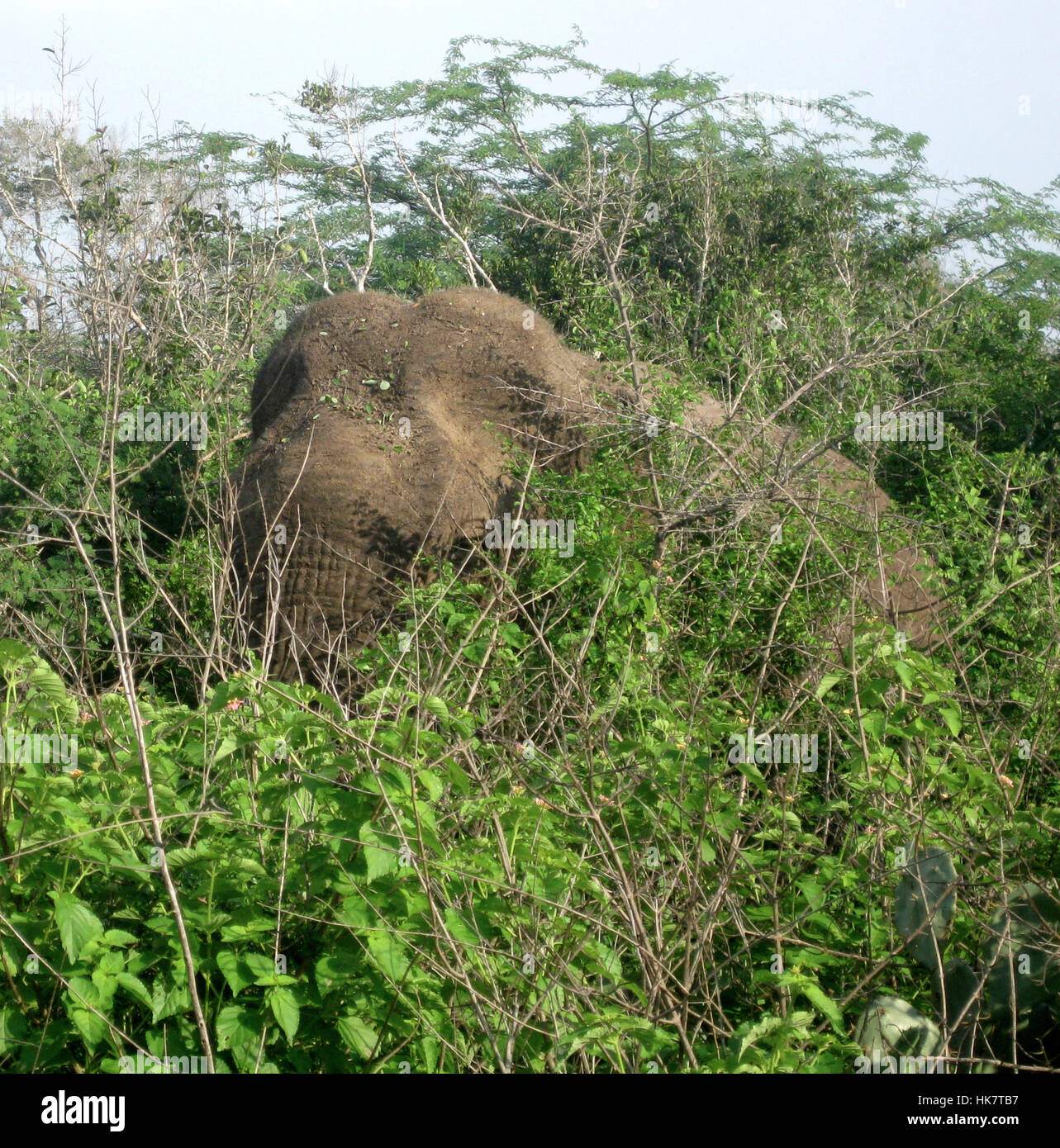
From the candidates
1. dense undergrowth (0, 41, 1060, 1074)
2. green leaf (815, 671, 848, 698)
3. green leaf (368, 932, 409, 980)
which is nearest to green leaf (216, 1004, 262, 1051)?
Result: dense undergrowth (0, 41, 1060, 1074)

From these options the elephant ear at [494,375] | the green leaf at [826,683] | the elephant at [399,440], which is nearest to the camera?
the green leaf at [826,683]

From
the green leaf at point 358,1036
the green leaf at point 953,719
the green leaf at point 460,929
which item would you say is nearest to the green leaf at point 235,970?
the green leaf at point 358,1036

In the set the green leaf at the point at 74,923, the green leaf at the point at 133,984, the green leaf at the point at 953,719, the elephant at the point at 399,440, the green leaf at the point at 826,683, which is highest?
the green leaf at the point at 826,683

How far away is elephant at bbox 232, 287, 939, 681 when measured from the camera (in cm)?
691

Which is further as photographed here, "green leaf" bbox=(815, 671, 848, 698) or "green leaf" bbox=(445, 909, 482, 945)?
"green leaf" bbox=(815, 671, 848, 698)

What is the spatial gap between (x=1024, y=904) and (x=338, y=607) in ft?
13.9

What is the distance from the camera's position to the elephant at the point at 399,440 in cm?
691

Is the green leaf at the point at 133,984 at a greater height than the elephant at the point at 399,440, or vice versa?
the green leaf at the point at 133,984

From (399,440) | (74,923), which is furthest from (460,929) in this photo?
(399,440)

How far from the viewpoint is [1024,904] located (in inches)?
132

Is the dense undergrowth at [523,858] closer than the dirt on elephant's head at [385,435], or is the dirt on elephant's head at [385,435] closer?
the dense undergrowth at [523,858]

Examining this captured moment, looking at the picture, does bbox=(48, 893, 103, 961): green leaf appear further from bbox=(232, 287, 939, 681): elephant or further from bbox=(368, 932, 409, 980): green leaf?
bbox=(232, 287, 939, 681): elephant

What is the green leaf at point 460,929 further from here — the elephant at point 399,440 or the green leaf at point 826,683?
the elephant at point 399,440
